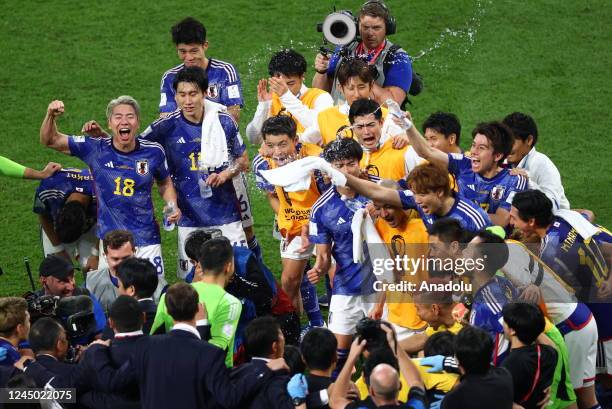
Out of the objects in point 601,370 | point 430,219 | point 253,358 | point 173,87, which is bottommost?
point 601,370

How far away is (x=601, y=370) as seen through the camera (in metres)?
7.02

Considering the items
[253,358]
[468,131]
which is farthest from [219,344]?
[468,131]

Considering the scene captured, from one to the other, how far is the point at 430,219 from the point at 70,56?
6.73 metres

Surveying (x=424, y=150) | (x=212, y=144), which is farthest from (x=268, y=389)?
(x=212, y=144)

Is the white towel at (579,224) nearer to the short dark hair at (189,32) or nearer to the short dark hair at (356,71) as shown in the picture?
the short dark hair at (356,71)

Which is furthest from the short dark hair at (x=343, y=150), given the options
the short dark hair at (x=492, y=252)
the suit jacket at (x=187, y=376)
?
the suit jacket at (x=187, y=376)

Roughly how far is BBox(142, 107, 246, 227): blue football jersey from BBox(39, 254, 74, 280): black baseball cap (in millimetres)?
1271

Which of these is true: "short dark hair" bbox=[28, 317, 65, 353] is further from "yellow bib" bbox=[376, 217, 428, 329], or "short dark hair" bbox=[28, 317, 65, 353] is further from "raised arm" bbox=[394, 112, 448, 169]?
"raised arm" bbox=[394, 112, 448, 169]

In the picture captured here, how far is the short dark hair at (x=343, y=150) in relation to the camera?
6.99 m

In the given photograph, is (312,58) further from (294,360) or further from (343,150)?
(294,360)

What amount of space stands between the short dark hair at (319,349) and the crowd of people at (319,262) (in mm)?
13

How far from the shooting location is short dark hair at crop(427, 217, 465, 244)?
647 centimetres

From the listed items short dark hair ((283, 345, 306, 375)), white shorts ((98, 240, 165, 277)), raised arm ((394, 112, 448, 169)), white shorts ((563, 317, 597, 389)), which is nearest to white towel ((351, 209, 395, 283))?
raised arm ((394, 112, 448, 169))

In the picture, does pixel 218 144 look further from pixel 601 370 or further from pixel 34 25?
pixel 34 25
